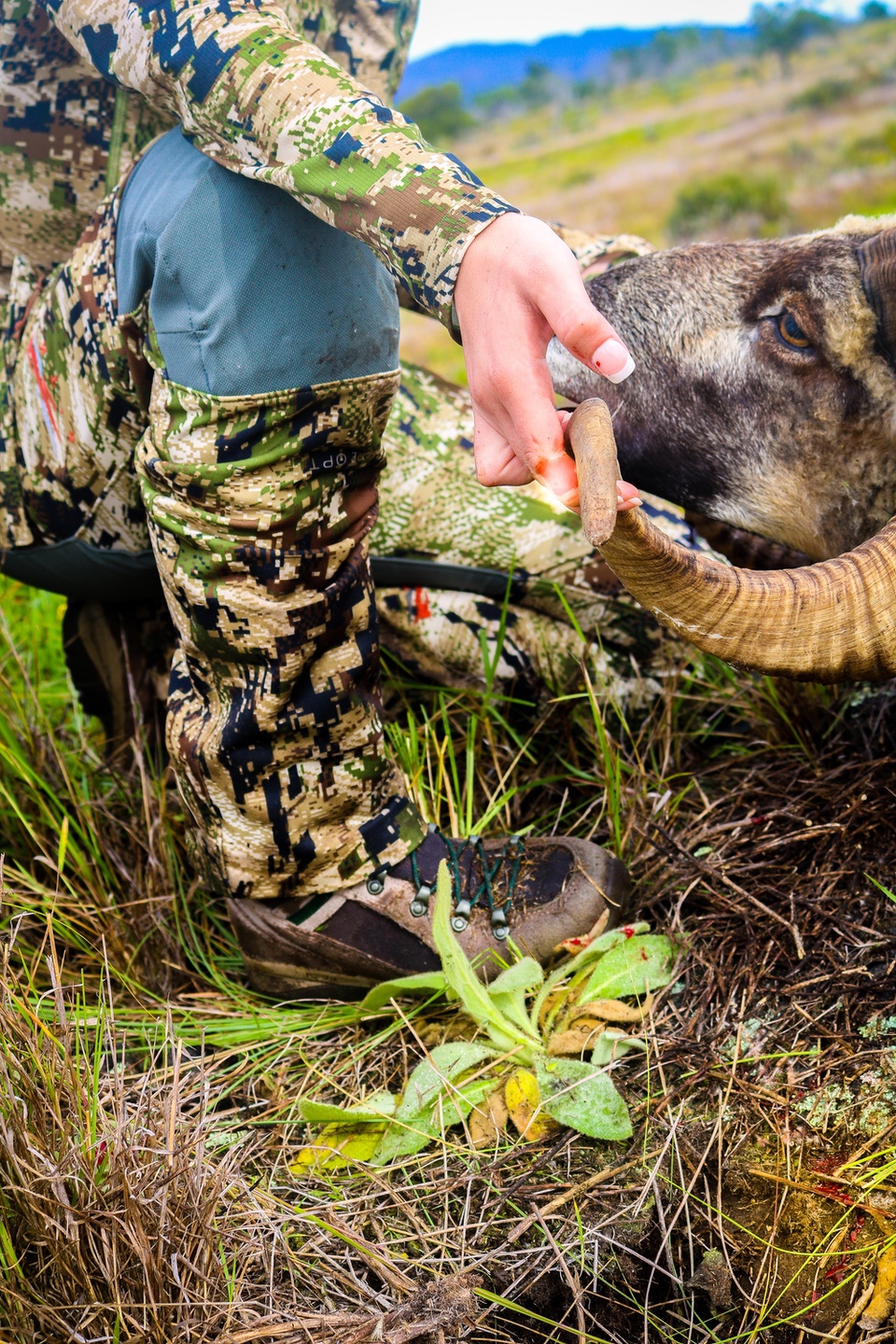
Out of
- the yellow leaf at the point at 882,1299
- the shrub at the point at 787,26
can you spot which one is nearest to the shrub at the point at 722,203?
the yellow leaf at the point at 882,1299

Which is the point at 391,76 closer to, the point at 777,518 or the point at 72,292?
the point at 72,292

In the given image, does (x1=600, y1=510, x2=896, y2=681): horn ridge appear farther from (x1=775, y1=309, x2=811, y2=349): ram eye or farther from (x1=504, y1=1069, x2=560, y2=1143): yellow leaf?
(x1=504, y1=1069, x2=560, y2=1143): yellow leaf

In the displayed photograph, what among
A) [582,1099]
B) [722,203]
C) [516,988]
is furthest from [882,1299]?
[722,203]

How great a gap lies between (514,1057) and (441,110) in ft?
221

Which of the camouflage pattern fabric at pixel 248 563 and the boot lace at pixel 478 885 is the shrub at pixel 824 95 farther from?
the boot lace at pixel 478 885

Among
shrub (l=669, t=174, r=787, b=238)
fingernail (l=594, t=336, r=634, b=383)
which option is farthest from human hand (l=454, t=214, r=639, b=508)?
shrub (l=669, t=174, r=787, b=238)

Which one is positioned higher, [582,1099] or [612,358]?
[612,358]

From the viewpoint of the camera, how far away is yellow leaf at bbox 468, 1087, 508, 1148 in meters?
1.88

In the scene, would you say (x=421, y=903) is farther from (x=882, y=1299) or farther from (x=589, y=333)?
(x=589, y=333)

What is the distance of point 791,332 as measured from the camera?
92.5 inches

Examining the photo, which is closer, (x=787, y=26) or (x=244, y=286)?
(x=244, y=286)

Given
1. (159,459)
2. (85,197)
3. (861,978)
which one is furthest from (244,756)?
(85,197)

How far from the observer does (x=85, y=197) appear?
269 cm

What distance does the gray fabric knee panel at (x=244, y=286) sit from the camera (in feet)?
6.27
